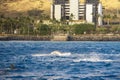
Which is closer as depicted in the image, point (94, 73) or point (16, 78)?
point (16, 78)

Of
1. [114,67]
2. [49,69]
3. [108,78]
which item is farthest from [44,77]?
[114,67]

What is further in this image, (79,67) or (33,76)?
(79,67)

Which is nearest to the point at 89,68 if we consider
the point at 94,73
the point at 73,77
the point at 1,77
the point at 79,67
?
the point at 79,67

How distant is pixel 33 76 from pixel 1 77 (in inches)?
159

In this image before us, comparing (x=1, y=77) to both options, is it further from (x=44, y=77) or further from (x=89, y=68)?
(x=89, y=68)

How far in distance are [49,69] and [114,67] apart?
8684mm

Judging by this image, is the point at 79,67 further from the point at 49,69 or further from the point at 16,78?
the point at 16,78

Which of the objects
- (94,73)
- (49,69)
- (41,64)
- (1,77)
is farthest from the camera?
(41,64)

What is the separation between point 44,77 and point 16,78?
3.04 meters

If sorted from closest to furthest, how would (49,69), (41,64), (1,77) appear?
(1,77) → (49,69) → (41,64)

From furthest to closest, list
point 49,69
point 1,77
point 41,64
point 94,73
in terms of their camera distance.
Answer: point 41,64, point 49,69, point 94,73, point 1,77

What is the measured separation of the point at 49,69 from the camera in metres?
73.4

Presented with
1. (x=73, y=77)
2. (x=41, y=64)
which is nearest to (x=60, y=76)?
(x=73, y=77)

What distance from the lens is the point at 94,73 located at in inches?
2635
